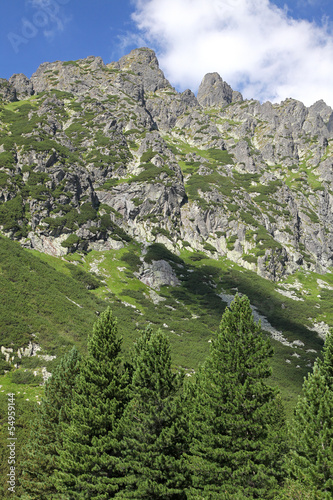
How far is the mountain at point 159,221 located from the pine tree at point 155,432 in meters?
26.2

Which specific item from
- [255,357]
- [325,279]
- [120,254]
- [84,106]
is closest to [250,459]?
[255,357]

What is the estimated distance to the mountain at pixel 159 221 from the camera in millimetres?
88125

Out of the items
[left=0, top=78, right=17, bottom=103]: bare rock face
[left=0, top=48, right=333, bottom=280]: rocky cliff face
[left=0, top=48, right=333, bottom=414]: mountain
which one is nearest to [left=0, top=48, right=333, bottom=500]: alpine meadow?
[left=0, top=48, right=333, bottom=414]: mountain

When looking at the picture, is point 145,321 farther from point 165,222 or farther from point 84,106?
point 84,106

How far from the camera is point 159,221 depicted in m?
131

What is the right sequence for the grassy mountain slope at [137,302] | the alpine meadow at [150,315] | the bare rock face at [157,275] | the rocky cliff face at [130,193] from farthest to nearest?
the rocky cliff face at [130,193]
the bare rock face at [157,275]
the grassy mountain slope at [137,302]
the alpine meadow at [150,315]

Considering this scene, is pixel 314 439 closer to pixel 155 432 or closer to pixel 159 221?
pixel 155 432

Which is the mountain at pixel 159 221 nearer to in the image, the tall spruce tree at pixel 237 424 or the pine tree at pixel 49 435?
the pine tree at pixel 49 435

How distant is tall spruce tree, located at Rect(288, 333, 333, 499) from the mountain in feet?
109

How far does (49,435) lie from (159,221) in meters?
114

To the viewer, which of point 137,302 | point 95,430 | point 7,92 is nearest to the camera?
point 95,430

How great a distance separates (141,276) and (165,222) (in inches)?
1593

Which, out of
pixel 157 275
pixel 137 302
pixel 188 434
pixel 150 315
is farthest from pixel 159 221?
pixel 188 434

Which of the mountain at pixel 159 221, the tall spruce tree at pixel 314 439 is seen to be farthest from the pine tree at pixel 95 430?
the mountain at pixel 159 221
